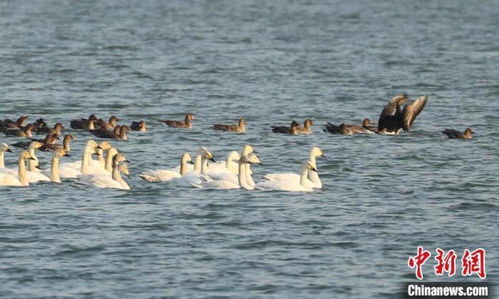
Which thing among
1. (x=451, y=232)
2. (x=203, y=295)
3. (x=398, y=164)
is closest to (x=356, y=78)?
(x=398, y=164)

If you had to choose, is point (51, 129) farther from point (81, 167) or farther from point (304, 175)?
point (304, 175)

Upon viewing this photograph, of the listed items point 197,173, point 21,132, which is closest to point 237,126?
point 21,132

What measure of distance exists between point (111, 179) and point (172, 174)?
3.97ft

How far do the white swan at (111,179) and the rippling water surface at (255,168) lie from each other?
0.78 feet

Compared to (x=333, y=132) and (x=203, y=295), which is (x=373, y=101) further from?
(x=203, y=295)

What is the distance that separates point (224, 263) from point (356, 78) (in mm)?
29704

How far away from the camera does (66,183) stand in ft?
97.0

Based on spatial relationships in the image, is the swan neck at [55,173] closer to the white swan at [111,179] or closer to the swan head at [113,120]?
the white swan at [111,179]

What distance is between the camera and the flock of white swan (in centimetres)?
2914

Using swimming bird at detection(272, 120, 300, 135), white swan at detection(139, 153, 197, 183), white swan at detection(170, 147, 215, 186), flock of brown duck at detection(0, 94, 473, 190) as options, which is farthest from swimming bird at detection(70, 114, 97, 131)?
white swan at detection(139, 153, 197, 183)

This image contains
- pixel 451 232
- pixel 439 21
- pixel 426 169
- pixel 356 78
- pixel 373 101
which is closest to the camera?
pixel 451 232

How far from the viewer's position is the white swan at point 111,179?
95.2 ft

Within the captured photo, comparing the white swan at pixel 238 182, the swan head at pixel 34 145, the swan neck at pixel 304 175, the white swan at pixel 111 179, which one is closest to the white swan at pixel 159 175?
the white swan at pixel 111 179

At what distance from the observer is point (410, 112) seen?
38.2 metres
